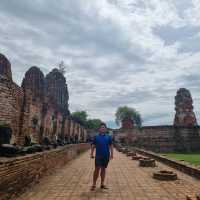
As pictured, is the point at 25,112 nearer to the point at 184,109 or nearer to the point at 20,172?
the point at 20,172

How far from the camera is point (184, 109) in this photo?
4184cm

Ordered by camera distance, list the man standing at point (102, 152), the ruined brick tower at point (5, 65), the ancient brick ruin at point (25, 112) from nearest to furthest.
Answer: the man standing at point (102, 152) → the ancient brick ruin at point (25, 112) → the ruined brick tower at point (5, 65)

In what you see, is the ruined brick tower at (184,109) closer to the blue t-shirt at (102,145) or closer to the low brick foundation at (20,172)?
the low brick foundation at (20,172)

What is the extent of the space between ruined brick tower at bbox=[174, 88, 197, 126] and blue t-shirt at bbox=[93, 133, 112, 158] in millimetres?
37964

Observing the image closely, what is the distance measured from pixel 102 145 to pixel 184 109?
38.8 meters

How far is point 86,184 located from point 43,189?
3.92 ft

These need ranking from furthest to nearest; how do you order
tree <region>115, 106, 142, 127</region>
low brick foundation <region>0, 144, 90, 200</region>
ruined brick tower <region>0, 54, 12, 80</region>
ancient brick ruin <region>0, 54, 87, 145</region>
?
tree <region>115, 106, 142, 127</region>
ruined brick tower <region>0, 54, 12, 80</region>
ancient brick ruin <region>0, 54, 87, 145</region>
low brick foundation <region>0, 144, 90, 200</region>

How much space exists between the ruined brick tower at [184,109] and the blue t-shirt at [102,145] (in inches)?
1495

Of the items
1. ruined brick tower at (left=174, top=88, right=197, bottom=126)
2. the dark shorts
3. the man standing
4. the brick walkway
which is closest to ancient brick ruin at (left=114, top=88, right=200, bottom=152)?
ruined brick tower at (left=174, top=88, right=197, bottom=126)

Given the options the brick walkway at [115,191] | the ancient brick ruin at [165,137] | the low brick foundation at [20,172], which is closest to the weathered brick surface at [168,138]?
the ancient brick ruin at [165,137]

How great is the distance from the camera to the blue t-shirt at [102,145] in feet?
19.2

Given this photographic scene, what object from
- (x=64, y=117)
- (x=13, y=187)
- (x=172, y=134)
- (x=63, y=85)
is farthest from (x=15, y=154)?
(x=63, y=85)

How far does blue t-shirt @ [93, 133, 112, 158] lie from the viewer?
5.84 m

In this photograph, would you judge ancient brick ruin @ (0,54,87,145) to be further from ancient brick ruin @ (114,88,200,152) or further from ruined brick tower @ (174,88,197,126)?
ruined brick tower @ (174,88,197,126)
